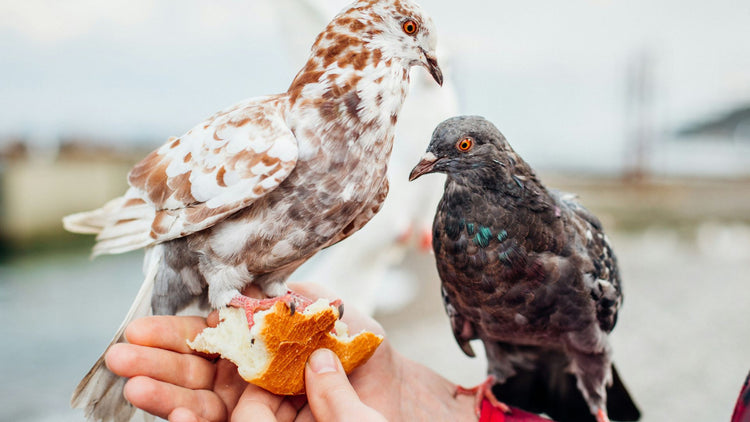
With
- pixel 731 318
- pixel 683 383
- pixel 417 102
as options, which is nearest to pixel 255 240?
pixel 417 102

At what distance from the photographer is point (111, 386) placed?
78cm

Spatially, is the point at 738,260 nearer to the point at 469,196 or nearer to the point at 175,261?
the point at 469,196

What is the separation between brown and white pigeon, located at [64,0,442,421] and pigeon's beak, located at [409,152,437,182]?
0.15ft

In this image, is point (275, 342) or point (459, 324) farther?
point (459, 324)

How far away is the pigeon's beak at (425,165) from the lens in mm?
719

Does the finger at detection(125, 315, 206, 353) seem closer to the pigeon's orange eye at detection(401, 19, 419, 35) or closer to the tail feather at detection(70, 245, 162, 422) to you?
the tail feather at detection(70, 245, 162, 422)

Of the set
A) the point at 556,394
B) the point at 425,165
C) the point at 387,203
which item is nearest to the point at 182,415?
the point at 425,165

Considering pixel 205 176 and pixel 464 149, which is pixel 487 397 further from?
pixel 205 176

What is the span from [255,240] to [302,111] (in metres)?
0.18

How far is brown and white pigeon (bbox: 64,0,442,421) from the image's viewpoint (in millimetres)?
651

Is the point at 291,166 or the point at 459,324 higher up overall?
the point at 291,166

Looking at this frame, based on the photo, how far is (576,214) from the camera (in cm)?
90

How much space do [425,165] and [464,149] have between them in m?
0.06

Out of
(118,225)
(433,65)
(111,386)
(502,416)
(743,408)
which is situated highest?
(433,65)
